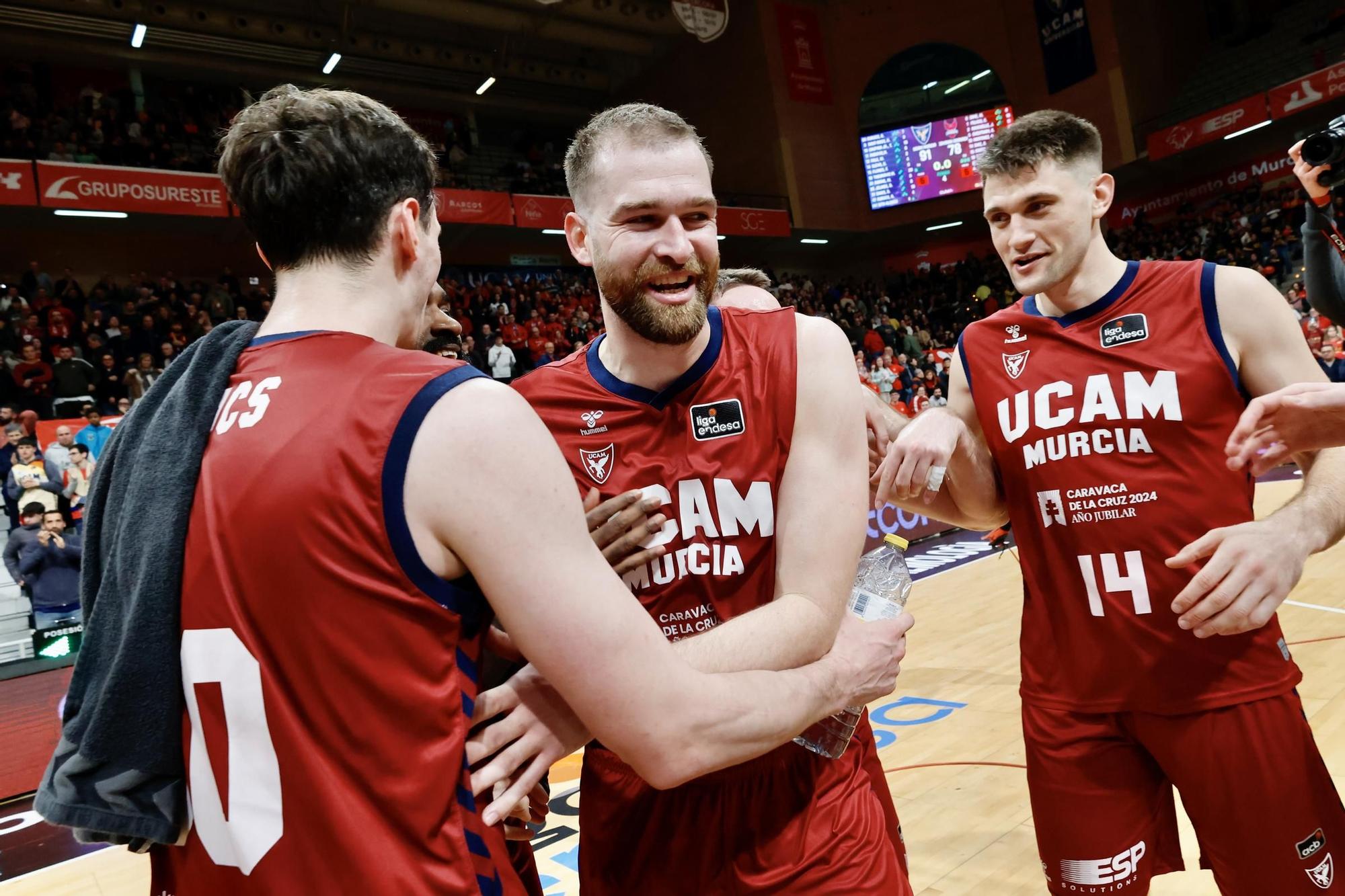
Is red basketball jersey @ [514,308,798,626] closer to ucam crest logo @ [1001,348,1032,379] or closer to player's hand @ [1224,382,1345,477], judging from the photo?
ucam crest logo @ [1001,348,1032,379]

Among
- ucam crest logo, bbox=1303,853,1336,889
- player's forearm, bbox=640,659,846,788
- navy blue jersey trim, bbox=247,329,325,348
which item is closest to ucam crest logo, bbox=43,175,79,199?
navy blue jersey trim, bbox=247,329,325,348

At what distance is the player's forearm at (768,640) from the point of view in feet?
5.23

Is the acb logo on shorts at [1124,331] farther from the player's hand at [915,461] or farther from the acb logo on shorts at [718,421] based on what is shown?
the acb logo on shorts at [718,421]

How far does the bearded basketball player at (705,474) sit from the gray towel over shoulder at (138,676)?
0.97 metres

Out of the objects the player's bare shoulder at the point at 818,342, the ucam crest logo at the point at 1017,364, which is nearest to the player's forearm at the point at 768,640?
the player's bare shoulder at the point at 818,342

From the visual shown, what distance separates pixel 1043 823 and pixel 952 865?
1693 mm

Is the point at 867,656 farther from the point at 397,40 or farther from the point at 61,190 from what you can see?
the point at 397,40

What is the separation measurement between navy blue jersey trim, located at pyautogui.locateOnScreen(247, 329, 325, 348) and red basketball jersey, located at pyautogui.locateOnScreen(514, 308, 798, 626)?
73 cm

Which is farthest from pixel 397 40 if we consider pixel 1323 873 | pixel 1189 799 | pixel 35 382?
pixel 1323 873

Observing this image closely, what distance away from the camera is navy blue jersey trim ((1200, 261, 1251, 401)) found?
2.41 metres

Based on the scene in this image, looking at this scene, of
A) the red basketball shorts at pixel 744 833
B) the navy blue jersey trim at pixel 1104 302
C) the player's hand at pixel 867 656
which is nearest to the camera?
the player's hand at pixel 867 656

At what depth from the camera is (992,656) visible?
23.2 ft

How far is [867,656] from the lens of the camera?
177 cm

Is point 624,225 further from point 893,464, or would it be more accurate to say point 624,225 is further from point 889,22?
point 889,22
